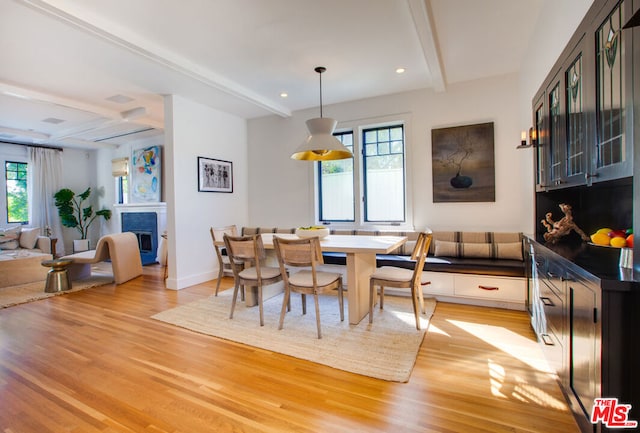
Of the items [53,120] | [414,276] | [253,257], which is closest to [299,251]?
[253,257]

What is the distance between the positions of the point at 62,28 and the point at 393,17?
119 inches

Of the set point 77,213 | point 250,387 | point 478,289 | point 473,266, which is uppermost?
point 77,213

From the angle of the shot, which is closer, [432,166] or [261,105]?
[432,166]

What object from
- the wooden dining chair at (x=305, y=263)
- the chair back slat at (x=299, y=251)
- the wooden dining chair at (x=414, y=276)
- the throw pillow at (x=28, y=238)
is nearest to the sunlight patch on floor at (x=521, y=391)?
the wooden dining chair at (x=414, y=276)

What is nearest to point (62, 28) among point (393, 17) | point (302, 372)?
point (393, 17)

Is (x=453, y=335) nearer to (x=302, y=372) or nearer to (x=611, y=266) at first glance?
(x=302, y=372)

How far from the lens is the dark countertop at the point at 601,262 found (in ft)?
3.73

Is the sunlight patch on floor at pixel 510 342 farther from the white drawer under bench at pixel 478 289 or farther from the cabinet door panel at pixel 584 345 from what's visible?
the cabinet door panel at pixel 584 345

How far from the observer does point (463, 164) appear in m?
4.29

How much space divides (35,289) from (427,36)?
616 centimetres

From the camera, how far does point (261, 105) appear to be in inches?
194

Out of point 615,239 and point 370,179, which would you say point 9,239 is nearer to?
point 370,179

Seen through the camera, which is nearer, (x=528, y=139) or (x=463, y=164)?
(x=528, y=139)

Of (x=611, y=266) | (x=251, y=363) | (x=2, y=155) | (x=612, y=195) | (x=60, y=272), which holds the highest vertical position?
(x=2, y=155)
